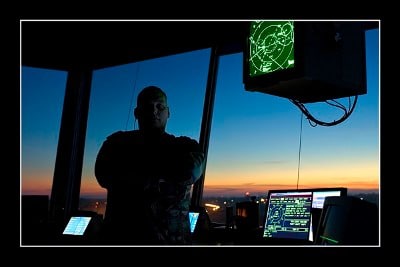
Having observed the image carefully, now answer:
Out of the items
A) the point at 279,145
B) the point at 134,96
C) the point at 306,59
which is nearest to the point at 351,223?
the point at 306,59

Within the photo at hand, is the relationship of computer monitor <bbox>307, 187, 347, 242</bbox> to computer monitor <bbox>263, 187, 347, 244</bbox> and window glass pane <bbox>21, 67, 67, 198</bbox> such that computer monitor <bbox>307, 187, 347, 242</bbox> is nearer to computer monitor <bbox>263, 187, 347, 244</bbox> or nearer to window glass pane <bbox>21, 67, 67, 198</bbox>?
computer monitor <bbox>263, 187, 347, 244</bbox>

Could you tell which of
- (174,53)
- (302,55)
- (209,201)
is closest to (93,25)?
(174,53)

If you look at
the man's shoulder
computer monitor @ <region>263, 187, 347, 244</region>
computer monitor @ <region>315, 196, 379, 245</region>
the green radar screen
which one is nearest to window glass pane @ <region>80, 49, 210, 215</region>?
computer monitor @ <region>263, 187, 347, 244</region>

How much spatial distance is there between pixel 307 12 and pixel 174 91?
3.97 m

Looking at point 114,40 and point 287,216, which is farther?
point 114,40

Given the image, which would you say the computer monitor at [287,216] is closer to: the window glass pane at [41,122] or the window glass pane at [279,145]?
the window glass pane at [279,145]

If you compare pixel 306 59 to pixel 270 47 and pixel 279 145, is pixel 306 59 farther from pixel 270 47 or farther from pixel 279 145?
pixel 279 145

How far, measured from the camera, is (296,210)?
120 inches

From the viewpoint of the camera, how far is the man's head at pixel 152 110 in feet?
7.36

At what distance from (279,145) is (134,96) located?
1962 mm

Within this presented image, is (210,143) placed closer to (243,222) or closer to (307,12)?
(243,222)

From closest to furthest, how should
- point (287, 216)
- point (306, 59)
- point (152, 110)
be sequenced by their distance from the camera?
point (152, 110) < point (306, 59) < point (287, 216)

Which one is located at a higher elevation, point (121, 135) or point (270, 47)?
point (270, 47)
